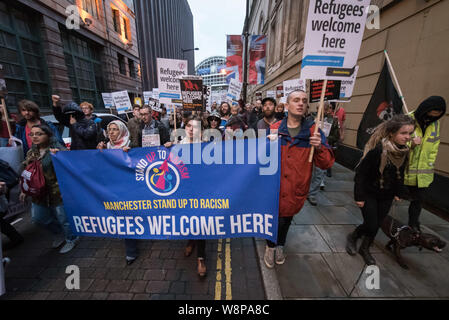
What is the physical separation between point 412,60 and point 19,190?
29.3 feet

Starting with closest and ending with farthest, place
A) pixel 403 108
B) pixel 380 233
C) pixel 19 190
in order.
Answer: pixel 19 190
pixel 403 108
pixel 380 233

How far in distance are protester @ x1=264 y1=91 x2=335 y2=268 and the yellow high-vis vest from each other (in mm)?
1706

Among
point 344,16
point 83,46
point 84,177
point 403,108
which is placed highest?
point 83,46

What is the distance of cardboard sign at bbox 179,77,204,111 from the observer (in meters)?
5.29

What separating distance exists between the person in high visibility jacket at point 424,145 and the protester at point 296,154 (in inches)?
63.2

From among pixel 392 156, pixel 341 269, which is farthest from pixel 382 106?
pixel 341 269

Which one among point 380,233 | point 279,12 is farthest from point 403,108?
point 279,12

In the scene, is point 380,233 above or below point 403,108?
below

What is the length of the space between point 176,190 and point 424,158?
12.3ft

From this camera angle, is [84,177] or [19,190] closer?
[84,177]

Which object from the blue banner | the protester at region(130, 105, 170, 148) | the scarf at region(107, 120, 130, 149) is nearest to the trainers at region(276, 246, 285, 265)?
the blue banner

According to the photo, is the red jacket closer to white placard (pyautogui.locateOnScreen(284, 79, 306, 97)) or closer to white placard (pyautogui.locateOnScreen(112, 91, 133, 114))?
white placard (pyautogui.locateOnScreen(284, 79, 306, 97))

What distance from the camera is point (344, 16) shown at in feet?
7.37
